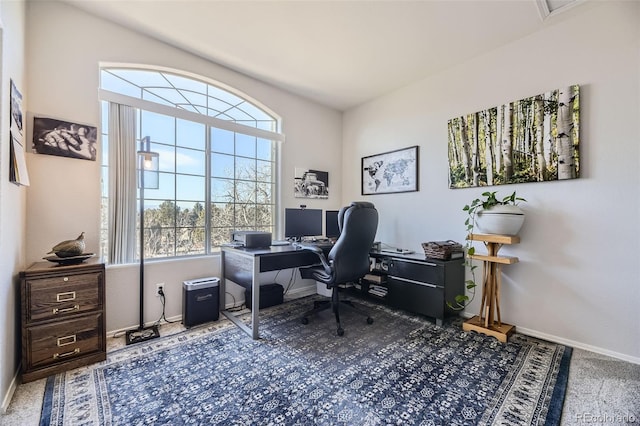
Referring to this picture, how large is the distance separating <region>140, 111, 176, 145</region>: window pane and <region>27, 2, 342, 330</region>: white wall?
38 cm

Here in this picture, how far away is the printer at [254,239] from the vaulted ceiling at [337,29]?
1.95 m

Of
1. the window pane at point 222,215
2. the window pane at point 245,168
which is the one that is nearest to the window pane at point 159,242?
the window pane at point 222,215

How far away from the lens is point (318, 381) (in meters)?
1.77

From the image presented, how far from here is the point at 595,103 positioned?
7.18ft

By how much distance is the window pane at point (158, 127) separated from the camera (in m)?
2.66

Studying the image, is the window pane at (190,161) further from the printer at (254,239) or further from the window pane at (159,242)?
A: the printer at (254,239)

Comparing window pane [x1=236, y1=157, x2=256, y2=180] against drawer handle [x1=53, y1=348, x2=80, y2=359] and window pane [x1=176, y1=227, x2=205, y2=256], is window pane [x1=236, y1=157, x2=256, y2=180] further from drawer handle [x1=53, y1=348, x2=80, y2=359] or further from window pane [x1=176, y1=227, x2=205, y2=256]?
drawer handle [x1=53, y1=348, x2=80, y2=359]

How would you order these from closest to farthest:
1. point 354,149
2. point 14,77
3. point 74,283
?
point 14,77 → point 74,283 → point 354,149

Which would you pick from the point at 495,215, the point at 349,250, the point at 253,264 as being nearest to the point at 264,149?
the point at 253,264

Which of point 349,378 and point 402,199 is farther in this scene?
point 402,199

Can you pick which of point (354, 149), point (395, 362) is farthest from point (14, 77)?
point (354, 149)

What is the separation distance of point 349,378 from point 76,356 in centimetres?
197

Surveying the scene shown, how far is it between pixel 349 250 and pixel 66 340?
2.27 meters

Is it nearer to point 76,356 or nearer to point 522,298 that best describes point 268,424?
point 76,356
